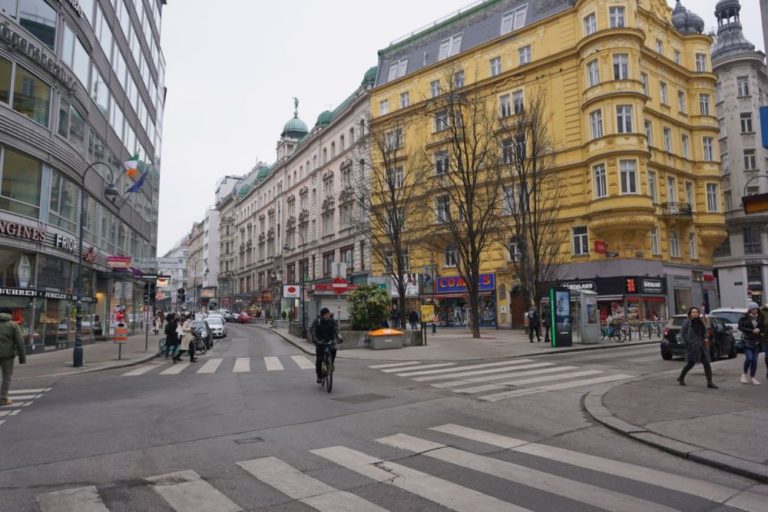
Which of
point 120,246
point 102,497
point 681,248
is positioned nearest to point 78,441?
point 102,497

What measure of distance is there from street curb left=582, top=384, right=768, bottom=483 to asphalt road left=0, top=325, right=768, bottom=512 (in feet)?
0.38

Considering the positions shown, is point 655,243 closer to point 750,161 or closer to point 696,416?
point 750,161

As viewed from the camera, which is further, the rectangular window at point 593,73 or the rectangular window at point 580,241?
the rectangular window at point 580,241

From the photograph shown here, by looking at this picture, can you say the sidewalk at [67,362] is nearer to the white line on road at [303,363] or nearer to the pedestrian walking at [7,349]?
the pedestrian walking at [7,349]

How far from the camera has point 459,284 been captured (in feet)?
139

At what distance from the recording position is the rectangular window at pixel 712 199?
39656 millimetres

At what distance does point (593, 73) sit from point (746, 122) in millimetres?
24684

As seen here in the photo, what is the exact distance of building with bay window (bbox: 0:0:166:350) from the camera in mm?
20609

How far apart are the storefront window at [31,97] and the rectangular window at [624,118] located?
31.1 meters

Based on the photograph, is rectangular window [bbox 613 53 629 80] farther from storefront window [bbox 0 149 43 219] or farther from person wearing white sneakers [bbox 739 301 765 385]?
storefront window [bbox 0 149 43 219]

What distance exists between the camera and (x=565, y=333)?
73.8 feet

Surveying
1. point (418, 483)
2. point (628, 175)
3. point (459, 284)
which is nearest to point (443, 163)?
point (628, 175)

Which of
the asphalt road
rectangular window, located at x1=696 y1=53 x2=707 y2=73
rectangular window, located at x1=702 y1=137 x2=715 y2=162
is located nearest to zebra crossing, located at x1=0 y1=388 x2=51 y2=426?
the asphalt road

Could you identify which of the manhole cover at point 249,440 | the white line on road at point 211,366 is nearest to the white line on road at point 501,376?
the manhole cover at point 249,440
